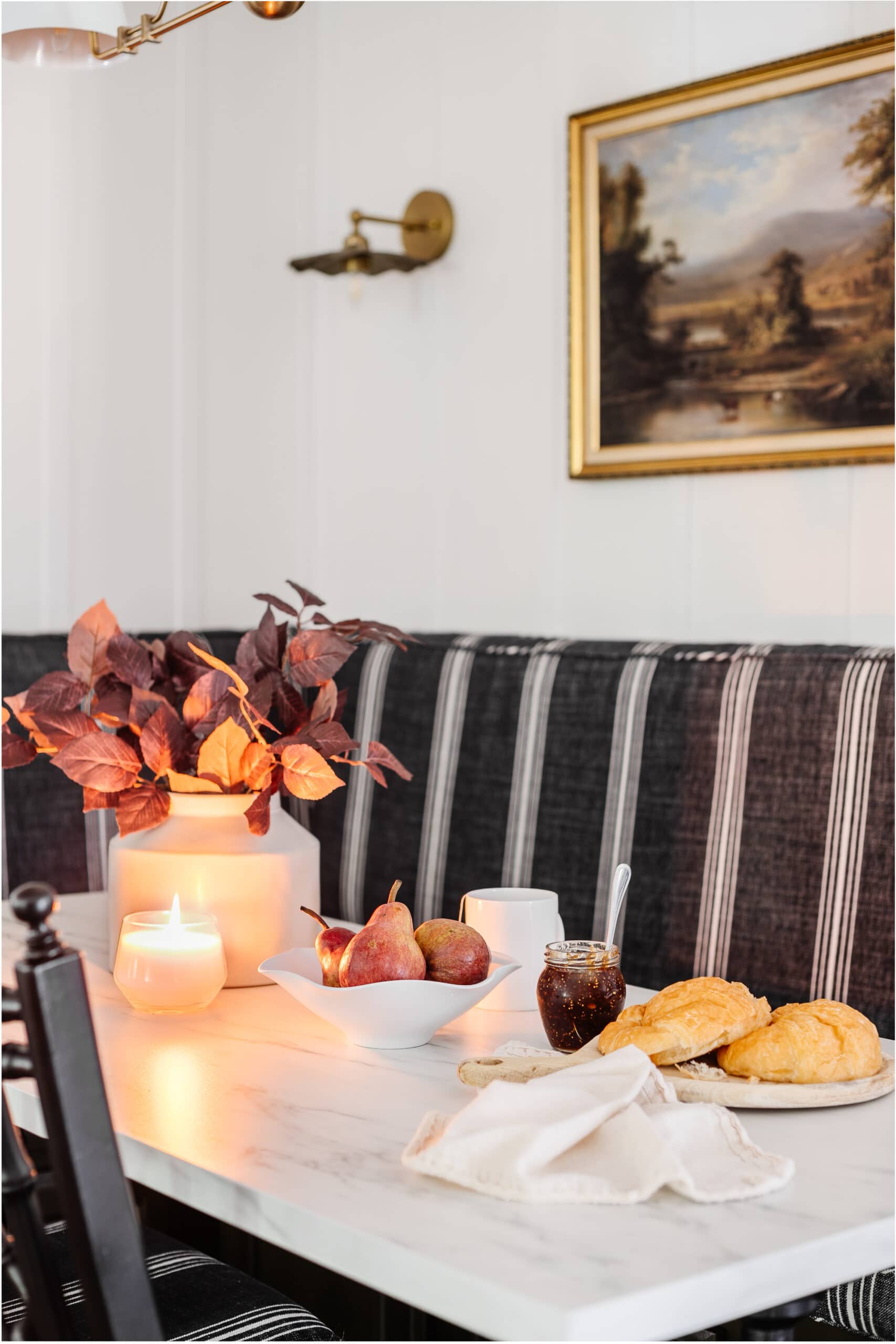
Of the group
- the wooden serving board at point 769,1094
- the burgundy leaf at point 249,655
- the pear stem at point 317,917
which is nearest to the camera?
the wooden serving board at point 769,1094

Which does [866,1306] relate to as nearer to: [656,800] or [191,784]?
[656,800]

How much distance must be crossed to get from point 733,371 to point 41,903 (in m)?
1.81

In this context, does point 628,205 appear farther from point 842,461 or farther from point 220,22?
point 220,22

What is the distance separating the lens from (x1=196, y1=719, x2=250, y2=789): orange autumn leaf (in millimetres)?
1368

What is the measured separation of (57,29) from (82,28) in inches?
3.4

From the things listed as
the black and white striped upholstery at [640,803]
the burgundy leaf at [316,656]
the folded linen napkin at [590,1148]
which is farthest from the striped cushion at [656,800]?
the folded linen napkin at [590,1148]

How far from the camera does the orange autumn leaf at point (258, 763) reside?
1.38m

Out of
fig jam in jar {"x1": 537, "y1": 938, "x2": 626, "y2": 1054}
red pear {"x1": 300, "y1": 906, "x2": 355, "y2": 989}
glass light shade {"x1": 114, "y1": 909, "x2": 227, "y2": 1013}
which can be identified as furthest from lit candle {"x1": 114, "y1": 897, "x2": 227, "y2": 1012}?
fig jam in jar {"x1": 537, "y1": 938, "x2": 626, "y2": 1054}

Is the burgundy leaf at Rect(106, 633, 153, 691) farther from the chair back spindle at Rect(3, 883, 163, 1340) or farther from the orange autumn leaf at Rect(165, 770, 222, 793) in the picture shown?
the chair back spindle at Rect(3, 883, 163, 1340)

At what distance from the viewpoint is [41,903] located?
2.28 feet

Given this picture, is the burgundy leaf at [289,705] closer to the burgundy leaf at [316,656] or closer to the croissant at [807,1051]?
the burgundy leaf at [316,656]

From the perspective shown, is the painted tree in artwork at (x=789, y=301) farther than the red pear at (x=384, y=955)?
Yes

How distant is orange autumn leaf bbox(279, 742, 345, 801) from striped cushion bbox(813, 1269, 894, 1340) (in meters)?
0.72

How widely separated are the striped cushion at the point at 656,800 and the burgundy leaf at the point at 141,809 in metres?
0.79
